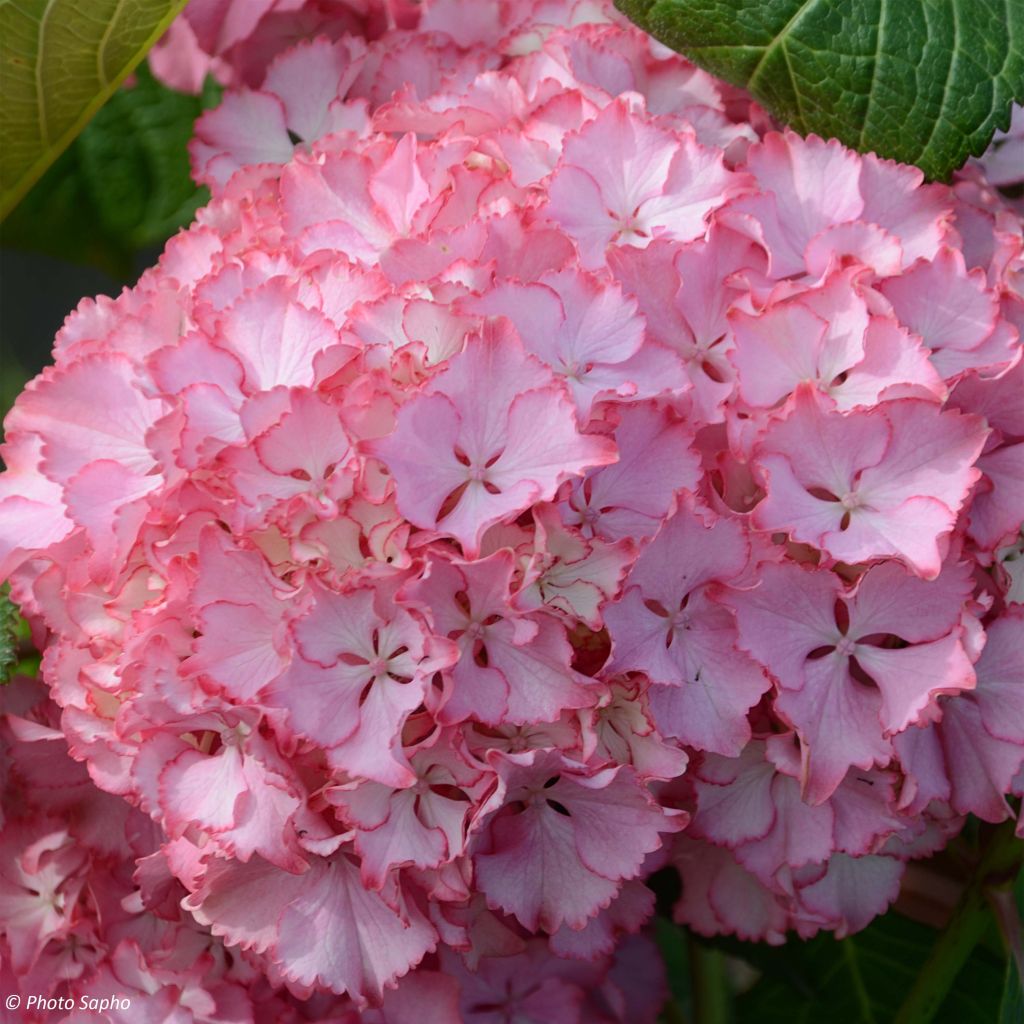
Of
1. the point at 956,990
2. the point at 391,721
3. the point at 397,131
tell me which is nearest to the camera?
the point at 391,721

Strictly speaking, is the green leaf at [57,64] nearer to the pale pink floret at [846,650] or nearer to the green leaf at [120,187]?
the green leaf at [120,187]

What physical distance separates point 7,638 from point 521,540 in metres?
0.26

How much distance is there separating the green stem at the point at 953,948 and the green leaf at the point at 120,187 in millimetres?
585

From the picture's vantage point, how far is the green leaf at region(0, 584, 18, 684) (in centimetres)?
Result: 61

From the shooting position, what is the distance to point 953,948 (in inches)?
27.4

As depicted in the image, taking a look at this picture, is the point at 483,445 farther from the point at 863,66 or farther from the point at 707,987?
the point at 707,987

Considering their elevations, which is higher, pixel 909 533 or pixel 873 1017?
pixel 909 533

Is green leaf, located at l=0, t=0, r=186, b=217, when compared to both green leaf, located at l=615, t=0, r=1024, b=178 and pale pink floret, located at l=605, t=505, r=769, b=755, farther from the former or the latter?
pale pink floret, located at l=605, t=505, r=769, b=755

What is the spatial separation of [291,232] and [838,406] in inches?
9.0

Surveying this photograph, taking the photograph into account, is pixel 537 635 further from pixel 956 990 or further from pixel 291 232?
pixel 956 990

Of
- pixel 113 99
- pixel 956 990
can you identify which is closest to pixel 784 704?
pixel 956 990

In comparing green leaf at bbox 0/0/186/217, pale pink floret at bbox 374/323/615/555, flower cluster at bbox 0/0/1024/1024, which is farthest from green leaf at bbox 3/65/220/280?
pale pink floret at bbox 374/323/615/555

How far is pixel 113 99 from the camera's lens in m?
0.83

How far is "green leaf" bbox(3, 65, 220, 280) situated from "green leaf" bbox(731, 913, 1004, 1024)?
57 cm
